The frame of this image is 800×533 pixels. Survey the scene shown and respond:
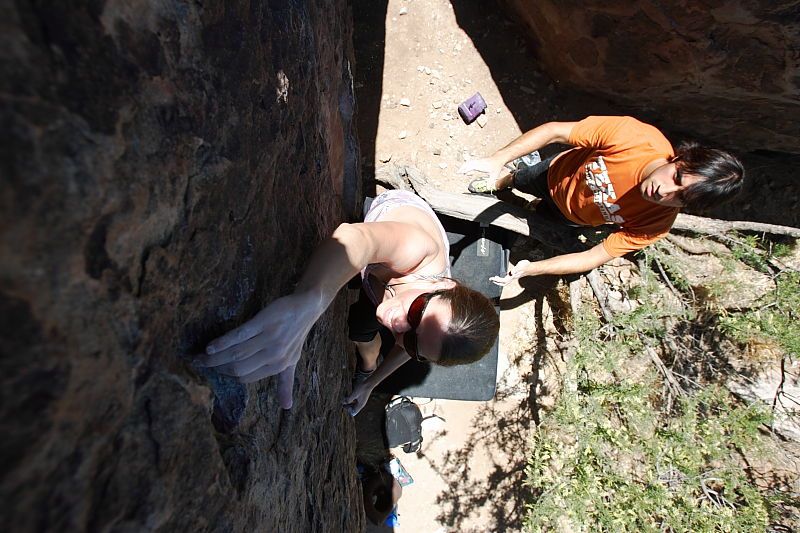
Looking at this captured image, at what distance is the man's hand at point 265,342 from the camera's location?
3.76 feet

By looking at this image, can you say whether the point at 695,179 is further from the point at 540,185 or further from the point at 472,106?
the point at 472,106

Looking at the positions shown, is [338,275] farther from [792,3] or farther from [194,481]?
[792,3]

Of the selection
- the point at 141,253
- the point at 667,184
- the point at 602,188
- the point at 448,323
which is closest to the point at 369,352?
the point at 448,323

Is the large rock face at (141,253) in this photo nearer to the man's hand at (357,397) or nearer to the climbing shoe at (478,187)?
the man's hand at (357,397)

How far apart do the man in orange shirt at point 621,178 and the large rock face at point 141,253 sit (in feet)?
6.03

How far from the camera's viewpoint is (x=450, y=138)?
4309 millimetres

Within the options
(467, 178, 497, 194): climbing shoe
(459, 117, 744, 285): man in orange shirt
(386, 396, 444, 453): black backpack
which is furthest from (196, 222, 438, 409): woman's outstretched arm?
(386, 396, 444, 453): black backpack

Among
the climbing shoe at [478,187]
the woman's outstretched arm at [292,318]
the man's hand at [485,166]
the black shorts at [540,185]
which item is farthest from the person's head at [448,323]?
the climbing shoe at [478,187]

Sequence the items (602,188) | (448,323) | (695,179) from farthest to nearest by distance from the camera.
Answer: (602,188), (695,179), (448,323)

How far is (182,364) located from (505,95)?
13.4 ft

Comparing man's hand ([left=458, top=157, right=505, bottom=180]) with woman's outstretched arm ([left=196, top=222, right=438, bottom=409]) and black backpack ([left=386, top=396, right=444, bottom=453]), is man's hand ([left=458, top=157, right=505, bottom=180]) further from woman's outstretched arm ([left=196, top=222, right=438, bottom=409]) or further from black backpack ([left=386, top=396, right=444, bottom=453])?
black backpack ([left=386, top=396, right=444, bottom=453])

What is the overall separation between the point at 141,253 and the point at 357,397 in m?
2.21

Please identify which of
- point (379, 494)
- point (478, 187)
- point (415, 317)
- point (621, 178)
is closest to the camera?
point (415, 317)

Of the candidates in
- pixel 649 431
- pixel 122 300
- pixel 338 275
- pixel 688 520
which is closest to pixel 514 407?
pixel 649 431
